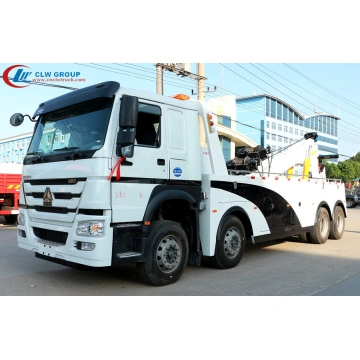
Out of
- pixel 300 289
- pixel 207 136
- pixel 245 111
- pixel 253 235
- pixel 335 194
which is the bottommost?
pixel 300 289

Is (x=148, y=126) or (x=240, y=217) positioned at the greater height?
(x=148, y=126)

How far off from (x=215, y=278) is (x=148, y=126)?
8.59 feet

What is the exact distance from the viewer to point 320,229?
381 inches

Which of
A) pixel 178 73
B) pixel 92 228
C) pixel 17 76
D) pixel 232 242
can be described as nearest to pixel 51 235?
pixel 92 228

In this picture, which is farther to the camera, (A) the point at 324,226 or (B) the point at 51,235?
(A) the point at 324,226

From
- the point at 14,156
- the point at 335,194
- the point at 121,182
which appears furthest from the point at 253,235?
the point at 14,156

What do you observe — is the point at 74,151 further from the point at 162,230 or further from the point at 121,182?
the point at 162,230

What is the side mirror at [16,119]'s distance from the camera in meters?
6.03

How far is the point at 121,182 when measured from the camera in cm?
497

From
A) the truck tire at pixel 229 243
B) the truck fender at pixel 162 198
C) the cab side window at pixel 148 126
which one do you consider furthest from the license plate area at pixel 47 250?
the truck tire at pixel 229 243

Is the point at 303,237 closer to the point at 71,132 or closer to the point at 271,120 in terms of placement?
the point at 71,132

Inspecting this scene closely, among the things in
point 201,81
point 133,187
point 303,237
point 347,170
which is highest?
point 201,81

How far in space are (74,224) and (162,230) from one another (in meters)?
1.21

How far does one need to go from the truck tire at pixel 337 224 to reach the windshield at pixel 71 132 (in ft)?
25.0
